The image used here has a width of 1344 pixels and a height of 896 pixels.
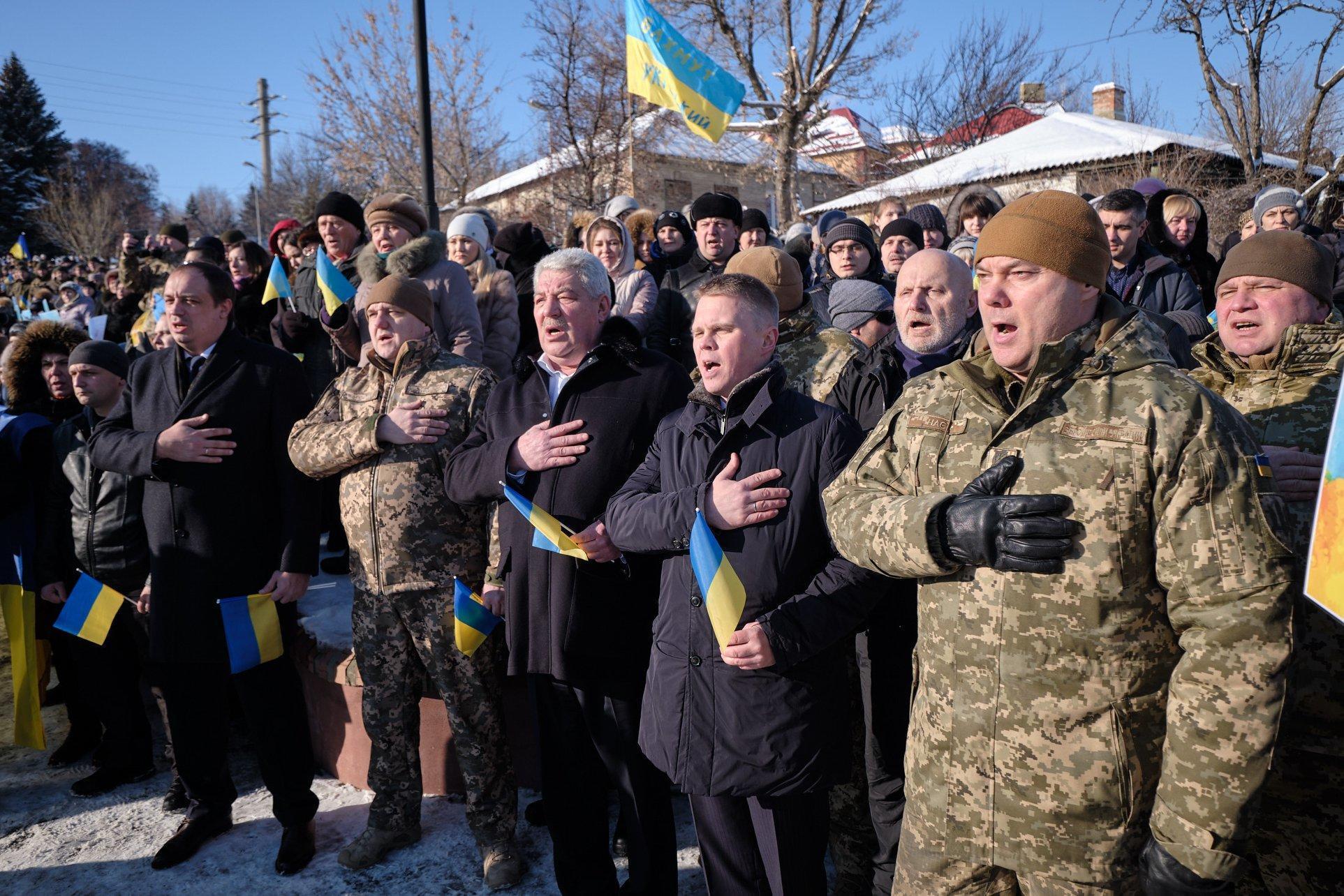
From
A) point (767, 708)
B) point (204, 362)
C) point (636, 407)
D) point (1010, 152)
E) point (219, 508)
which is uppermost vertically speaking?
point (1010, 152)

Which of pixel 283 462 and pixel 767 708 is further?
pixel 283 462

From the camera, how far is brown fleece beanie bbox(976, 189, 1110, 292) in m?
2.12

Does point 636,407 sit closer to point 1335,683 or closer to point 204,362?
point 204,362

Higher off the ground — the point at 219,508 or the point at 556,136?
the point at 556,136

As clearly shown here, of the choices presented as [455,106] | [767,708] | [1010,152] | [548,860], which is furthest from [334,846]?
[1010,152]

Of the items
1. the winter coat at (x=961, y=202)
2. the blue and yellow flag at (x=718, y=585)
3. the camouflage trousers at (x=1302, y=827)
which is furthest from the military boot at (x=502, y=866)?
the winter coat at (x=961, y=202)

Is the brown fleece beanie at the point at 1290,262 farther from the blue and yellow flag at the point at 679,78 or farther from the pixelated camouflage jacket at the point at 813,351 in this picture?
the blue and yellow flag at the point at 679,78

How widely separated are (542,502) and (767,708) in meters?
1.18

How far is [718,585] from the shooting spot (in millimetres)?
2465

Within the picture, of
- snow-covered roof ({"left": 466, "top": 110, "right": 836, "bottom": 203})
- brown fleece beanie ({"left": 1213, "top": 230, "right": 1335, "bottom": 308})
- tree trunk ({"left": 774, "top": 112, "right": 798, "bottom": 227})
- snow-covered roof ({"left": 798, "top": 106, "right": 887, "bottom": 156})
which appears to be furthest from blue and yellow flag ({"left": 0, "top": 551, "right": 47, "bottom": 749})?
snow-covered roof ({"left": 798, "top": 106, "right": 887, "bottom": 156})

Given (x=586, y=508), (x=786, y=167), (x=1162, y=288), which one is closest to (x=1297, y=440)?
(x=586, y=508)

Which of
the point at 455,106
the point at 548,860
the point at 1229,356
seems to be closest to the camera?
the point at 1229,356

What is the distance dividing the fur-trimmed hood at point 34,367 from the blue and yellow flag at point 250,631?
83.7 inches

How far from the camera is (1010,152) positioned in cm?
2064
